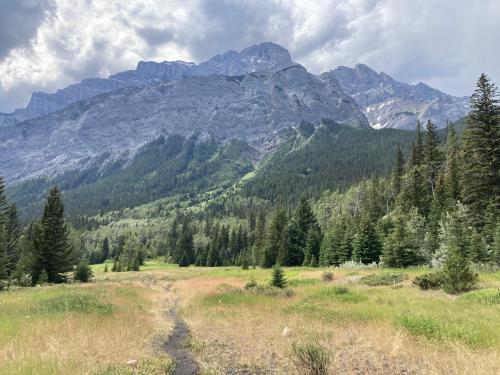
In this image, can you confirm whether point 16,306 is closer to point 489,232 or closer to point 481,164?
point 489,232

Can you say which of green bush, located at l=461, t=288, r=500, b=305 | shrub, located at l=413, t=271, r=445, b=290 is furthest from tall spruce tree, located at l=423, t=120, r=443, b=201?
green bush, located at l=461, t=288, r=500, b=305

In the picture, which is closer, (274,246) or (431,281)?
(431,281)

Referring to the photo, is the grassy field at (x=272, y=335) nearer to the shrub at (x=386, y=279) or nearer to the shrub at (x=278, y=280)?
the shrub at (x=386, y=279)

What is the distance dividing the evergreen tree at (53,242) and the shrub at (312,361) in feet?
140

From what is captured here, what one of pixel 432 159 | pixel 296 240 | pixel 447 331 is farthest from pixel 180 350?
pixel 432 159

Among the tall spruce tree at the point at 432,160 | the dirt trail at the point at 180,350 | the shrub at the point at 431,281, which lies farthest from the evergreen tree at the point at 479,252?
the tall spruce tree at the point at 432,160

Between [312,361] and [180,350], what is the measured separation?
654cm

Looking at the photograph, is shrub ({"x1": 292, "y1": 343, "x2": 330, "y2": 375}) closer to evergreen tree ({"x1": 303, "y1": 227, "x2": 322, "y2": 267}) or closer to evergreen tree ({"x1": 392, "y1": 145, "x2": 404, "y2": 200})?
evergreen tree ({"x1": 303, "y1": 227, "x2": 322, "y2": 267})

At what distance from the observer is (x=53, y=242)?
45500 mm

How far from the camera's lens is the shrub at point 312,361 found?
33.9ft

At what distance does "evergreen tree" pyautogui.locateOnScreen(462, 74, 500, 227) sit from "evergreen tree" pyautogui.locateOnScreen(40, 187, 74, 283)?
4758 cm

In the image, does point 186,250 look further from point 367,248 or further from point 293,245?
point 367,248

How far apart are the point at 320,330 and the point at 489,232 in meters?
29.9

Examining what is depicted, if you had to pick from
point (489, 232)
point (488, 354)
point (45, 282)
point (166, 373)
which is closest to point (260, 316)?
point (166, 373)
